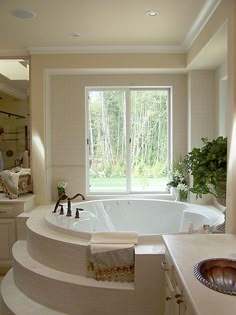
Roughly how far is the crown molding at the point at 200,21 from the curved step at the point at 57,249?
2.34m

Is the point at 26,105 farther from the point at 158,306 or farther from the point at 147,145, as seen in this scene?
the point at 158,306

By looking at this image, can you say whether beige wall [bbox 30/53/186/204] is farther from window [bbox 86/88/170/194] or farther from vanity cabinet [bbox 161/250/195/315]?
vanity cabinet [bbox 161/250/195/315]

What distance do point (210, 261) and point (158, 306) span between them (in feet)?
3.08

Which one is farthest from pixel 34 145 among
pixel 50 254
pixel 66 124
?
Answer: pixel 50 254

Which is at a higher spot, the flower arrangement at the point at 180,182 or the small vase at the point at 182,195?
the flower arrangement at the point at 180,182

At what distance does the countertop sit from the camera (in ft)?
4.11

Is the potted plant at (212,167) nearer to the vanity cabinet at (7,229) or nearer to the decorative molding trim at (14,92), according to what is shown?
the vanity cabinet at (7,229)

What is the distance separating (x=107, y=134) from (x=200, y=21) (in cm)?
207

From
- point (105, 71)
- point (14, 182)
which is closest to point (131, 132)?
point (105, 71)

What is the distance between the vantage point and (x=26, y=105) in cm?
432

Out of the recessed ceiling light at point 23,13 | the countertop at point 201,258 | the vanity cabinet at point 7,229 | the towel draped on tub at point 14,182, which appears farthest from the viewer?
the towel draped on tub at point 14,182

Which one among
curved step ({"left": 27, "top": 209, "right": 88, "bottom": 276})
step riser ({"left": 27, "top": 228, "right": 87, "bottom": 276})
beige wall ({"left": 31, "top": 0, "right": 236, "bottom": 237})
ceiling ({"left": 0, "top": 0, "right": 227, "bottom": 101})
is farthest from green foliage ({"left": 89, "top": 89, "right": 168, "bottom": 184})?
step riser ({"left": 27, "top": 228, "right": 87, "bottom": 276})

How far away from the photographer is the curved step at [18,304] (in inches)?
99.2

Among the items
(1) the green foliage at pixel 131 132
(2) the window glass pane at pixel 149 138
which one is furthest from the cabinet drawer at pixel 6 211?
(2) the window glass pane at pixel 149 138
